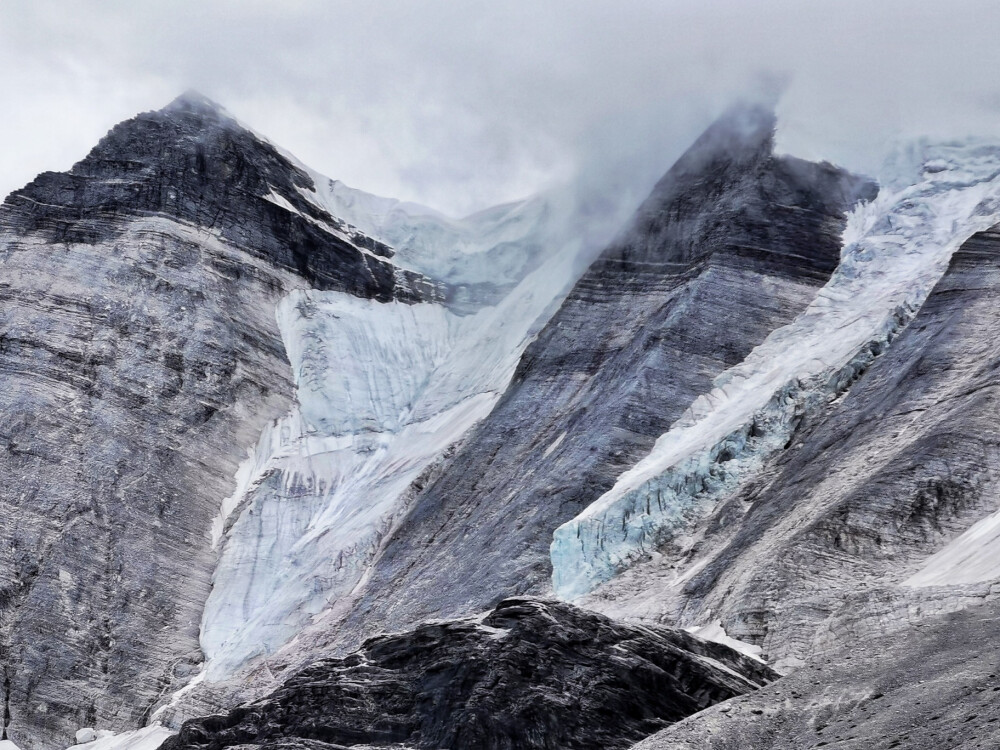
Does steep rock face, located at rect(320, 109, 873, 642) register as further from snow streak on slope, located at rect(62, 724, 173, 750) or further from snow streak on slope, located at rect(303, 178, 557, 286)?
snow streak on slope, located at rect(303, 178, 557, 286)

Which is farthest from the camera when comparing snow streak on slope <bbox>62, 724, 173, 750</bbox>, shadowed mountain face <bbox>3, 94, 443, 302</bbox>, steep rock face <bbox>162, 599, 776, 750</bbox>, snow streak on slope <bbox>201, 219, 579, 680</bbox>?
shadowed mountain face <bbox>3, 94, 443, 302</bbox>

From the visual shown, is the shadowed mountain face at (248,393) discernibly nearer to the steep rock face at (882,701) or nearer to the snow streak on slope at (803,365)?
the snow streak on slope at (803,365)

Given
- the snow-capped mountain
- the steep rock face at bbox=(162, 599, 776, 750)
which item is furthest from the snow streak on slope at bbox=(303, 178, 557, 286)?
the steep rock face at bbox=(162, 599, 776, 750)

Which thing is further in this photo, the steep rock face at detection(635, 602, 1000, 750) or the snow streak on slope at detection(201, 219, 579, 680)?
the snow streak on slope at detection(201, 219, 579, 680)

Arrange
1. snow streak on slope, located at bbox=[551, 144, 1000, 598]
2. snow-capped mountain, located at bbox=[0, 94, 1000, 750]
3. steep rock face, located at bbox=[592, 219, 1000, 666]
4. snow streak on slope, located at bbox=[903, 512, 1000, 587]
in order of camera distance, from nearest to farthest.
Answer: snow-capped mountain, located at bbox=[0, 94, 1000, 750], snow streak on slope, located at bbox=[903, 512, 1000, 587], steep rock face, located at bbox=[592, 219, 1000, 666], snow streak on slope, located at bbox=[551, 144, 1000, 598]

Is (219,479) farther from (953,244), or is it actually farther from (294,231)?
(953,244)
